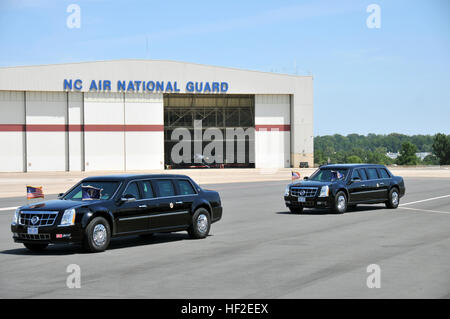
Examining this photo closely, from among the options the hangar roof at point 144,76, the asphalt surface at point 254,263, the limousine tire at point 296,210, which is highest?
the hangar roof at point 144,76

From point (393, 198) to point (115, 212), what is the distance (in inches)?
544

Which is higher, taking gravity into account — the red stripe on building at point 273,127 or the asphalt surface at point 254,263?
the red stripe on building at point 273,127

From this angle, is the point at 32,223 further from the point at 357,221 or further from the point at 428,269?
the point at 357,221

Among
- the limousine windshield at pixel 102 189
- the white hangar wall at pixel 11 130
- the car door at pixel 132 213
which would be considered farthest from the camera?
the white hangar wall at pixel 11 130

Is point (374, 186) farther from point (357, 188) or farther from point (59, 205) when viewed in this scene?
point (59, 205)

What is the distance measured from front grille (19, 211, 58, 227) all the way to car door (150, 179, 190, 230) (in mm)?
2225

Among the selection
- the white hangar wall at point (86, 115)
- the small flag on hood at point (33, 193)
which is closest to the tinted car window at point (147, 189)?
the small flag on hood at point (33, 193)

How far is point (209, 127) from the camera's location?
85625 mm

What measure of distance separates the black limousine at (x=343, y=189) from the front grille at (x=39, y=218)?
10898 mm

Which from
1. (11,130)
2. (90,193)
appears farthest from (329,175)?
(11,130)

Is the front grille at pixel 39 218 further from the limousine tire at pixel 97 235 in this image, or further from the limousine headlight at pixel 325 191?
the limousine headlight at pixel 325 191

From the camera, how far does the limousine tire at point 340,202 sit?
72.6 ft

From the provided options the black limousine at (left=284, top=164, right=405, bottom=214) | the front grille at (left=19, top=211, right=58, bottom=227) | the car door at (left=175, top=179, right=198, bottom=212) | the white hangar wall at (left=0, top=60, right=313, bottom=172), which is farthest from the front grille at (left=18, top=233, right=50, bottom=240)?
the white hangar wall at (left=0, top=60, right=313, bottom=172)
